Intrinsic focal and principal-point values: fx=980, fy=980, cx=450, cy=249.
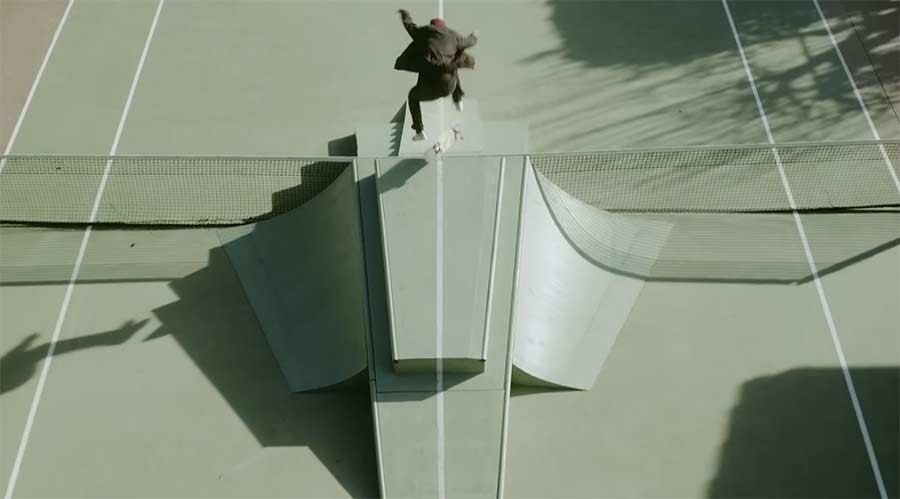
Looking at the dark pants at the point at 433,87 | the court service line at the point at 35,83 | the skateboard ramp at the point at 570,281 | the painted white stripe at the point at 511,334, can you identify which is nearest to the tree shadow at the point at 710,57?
the skateboard ramp at the point at 570,281

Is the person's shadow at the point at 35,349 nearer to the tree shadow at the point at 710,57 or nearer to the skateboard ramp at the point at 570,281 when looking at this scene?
the skateboard ramp at the point at 570,281

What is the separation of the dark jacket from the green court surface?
1301mm

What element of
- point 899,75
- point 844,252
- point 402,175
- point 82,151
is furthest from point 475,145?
point 899,75

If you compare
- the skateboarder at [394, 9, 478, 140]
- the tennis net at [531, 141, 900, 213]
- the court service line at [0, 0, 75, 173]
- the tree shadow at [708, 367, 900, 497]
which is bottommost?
the tree shadow at [708, 367, 900, 497]

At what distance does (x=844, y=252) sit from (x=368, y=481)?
6740 mm

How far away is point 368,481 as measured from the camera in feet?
34.1

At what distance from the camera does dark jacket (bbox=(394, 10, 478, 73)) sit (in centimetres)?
1062

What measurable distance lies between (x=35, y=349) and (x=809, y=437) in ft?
29.4

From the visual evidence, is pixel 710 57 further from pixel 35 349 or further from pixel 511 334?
pixel 35 349

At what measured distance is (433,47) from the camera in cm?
1062

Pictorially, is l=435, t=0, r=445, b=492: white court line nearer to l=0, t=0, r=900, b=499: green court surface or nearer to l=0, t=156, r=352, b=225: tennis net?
l=0, t=0, r=900, b=499: green court surface

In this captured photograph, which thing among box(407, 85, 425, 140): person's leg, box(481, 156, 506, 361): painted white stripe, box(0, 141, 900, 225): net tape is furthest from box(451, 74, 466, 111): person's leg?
box(0, 141, 900, 225): net tape

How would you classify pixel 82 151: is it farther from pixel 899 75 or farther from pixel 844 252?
pixel 899 75

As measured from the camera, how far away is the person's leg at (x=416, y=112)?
1135 cm
